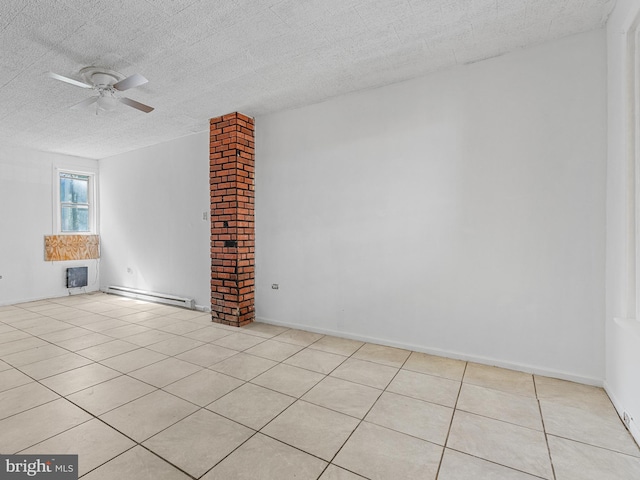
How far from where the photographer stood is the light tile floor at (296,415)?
165cm

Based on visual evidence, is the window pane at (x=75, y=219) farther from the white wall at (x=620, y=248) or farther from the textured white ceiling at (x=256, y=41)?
the white wall at (x=620, y=248)

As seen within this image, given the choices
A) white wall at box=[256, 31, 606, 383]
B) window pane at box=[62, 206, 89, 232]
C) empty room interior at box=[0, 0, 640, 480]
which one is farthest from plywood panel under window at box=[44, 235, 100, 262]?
white wall at box=[256, 31, 606, 383]

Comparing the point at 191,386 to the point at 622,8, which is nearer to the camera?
the point at 622,8

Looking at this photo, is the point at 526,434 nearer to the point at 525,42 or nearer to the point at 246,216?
the point at 525,42

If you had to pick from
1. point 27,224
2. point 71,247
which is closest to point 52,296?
point 71,247

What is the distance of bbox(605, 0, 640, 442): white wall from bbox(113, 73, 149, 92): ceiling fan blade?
3438mm

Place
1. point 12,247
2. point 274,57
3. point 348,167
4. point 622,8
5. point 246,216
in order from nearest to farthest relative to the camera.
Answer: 1. point 622,8
2. point 274,57
3. point 348,167
4. point 246,216
5. point 12,247

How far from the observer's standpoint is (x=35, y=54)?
2.66 metres

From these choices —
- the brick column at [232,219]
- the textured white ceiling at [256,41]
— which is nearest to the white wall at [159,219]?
the brick column at [232,219]

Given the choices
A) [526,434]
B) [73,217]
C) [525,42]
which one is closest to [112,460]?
[526,434]

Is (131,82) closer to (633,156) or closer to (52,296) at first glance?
(633,156)

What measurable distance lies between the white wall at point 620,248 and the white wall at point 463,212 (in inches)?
5.2

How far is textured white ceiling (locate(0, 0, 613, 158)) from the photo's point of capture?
7.22 ft

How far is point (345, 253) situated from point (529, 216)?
1.80 meters
